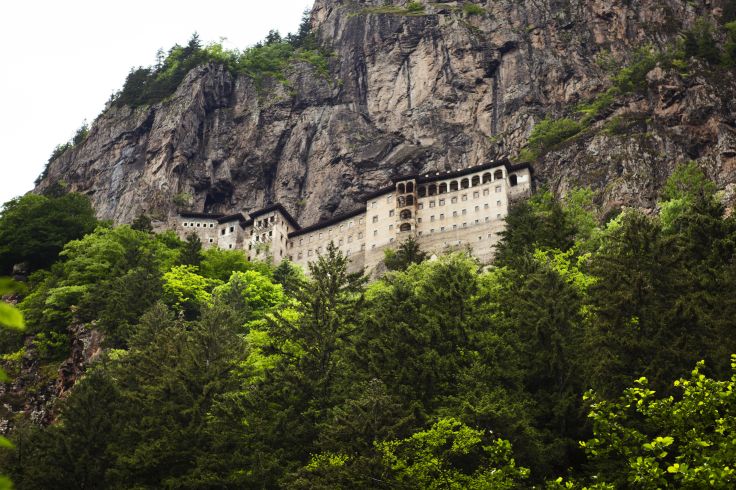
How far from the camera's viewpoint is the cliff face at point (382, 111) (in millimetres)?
112688

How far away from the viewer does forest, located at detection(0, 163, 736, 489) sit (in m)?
20.8

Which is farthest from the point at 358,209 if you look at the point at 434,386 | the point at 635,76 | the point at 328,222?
the point at 434,386

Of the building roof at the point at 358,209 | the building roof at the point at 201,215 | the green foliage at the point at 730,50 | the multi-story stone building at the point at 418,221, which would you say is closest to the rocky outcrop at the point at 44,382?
the multi-story stone building at the point at 418,221

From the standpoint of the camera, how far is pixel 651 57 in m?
111

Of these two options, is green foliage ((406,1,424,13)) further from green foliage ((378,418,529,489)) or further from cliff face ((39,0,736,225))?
green foliage ((378,418,529,489))

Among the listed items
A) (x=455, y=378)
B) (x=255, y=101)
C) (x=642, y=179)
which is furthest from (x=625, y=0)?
(x=455, y=378)

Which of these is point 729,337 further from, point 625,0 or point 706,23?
point 625,0

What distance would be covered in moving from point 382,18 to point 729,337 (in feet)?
421

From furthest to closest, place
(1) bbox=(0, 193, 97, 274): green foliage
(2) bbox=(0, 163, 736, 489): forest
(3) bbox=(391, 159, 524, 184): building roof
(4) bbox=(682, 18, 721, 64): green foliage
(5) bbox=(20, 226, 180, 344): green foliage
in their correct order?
(4) bbox=(682, 18, 721, 64): green foliage
(3) bbox=(391, 159, 524, 184): building roof
(1) bbox=(0, 193, 97, 274): green foliage
(5) bbox=(20, 226, 180, 344): green foliage
(2) bbox=(0, 163, 736, 489): forest

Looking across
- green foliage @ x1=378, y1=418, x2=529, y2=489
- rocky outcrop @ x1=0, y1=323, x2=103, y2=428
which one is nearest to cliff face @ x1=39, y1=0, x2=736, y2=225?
rocky outcrop @ x1=0, y1=323, x2=103, y2=428

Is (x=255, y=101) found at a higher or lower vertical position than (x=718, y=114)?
higher

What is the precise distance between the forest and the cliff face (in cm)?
7068

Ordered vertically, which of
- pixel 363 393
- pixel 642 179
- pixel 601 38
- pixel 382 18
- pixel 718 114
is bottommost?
pixel 363 393

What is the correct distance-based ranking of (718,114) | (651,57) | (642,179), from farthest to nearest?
(651,57), (718,114), (642,179)
